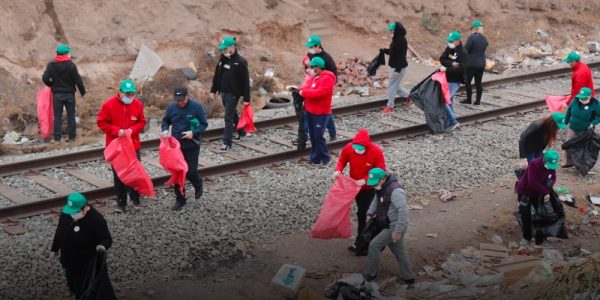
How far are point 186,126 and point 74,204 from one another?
10.2ft

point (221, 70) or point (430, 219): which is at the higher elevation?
point (221, 70)

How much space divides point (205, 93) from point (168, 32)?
2.71 metres

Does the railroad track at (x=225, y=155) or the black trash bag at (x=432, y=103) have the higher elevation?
the black trash bag at (x=432, y=103)

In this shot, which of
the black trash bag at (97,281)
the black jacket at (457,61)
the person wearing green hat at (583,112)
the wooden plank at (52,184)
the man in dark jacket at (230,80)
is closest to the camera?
the black trash bag at (97,281)

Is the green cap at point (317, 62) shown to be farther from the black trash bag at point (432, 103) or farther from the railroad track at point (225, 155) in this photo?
the black trash bag at point (432, 103)

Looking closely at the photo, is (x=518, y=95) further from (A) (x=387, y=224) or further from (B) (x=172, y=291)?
(B) (x=172, y=291)

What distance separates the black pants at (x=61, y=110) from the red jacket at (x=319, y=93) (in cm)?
428

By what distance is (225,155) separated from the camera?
44.0 feet

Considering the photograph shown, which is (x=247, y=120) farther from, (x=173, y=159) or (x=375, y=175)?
(x=375, y=175)

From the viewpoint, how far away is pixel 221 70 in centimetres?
1340

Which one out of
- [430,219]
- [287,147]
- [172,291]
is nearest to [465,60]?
[287,147]

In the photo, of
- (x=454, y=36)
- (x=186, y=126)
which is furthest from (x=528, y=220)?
(x=454, y=36)

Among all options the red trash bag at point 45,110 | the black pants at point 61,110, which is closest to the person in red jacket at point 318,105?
the black pants at point 61,110

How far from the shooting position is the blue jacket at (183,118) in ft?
35.3
